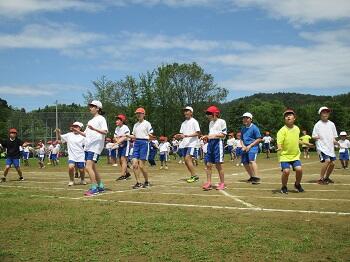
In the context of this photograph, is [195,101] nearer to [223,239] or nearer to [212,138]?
[212,138]

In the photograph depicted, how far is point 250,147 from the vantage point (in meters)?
13.4

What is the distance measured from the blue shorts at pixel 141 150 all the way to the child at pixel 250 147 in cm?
302

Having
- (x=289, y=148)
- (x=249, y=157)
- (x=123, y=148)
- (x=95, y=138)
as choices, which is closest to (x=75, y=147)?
(x=123, y=148)

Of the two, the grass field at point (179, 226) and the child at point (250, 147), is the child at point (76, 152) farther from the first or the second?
the child at point (250, 147)

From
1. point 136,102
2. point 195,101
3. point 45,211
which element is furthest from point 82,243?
point 195,101

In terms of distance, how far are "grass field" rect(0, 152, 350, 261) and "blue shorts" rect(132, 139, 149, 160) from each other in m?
1.69

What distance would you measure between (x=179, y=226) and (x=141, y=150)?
5.72m

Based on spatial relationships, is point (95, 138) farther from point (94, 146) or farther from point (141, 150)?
point (141, 150)

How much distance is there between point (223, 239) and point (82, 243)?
74.9 inches

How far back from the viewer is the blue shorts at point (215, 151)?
38.9 ft

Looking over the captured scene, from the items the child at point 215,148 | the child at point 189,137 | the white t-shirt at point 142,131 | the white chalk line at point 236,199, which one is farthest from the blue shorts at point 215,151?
the white t-shirt at point 142,131

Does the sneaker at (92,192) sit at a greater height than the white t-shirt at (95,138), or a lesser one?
lesser

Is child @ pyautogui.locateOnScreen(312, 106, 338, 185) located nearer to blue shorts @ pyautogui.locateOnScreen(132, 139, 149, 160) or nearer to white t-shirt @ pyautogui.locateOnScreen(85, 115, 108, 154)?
blue shorts @ pyautogui.locateOnScreen(132, 139, 149, 160)

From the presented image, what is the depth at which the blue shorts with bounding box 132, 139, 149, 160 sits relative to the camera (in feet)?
41.0
